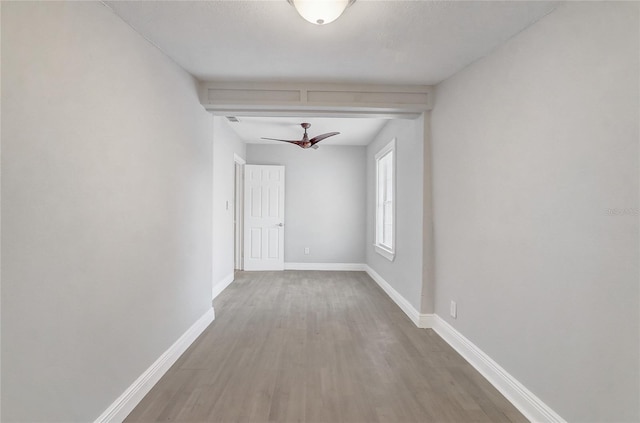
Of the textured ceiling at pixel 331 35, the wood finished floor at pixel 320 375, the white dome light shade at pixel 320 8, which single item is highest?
the textured ceiling at pixel 331 35

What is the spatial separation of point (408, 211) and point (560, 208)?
2.09m

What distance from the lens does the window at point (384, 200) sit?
4.99 metres

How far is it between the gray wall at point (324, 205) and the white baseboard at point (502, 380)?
351 cm

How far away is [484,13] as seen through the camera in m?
1.91

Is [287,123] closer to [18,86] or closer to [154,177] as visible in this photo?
[154,177]

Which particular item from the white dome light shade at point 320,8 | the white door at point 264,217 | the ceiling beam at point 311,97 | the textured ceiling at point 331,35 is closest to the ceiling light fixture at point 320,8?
the white dome light shade at point 320,8

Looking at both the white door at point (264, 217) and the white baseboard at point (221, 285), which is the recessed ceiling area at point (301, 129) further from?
the white baseboard at point (221, 285)

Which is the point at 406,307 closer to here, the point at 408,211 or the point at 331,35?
the point at 408,211

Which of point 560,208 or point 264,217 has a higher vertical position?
point 560,208

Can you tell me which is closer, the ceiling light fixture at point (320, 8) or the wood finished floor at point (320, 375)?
the ceiling light fixture at point (320, 8)

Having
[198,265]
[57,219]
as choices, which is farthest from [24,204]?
[198,265]

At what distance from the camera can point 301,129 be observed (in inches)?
202

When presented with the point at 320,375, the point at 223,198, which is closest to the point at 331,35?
the point at 320,375

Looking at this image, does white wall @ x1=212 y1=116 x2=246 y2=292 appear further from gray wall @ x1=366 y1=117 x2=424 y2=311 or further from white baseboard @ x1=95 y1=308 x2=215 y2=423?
gray wall @ x1=366 y1=117 x2=424 y2=311
